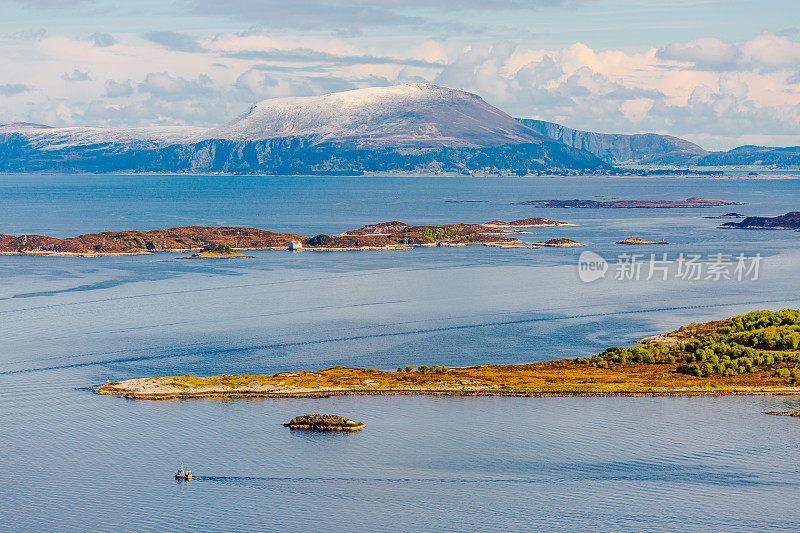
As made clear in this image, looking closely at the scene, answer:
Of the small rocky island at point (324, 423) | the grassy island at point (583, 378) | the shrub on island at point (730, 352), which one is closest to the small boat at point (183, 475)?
the small rocky island at point (324, 423)

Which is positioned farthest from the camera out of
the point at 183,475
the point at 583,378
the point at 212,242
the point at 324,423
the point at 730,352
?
Result: the point at 212,242

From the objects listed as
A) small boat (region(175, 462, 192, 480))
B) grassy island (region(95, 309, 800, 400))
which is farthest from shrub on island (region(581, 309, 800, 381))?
small boat (region(175, 462, 192, 480))

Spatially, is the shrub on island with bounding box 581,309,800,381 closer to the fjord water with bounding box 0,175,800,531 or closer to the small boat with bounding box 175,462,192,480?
the fjord water with bounding box 0,175,800,531

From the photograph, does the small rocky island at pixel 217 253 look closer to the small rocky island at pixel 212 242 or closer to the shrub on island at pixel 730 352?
the small rocky island at pixel 212 242

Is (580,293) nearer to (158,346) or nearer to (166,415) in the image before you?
(158,346)

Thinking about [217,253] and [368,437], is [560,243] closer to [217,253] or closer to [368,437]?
[217,253]

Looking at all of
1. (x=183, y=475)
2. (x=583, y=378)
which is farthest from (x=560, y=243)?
(x=183, y=475)
